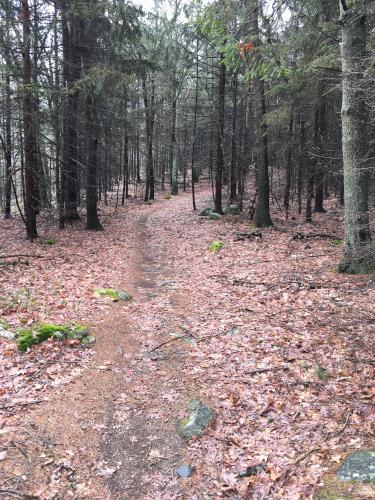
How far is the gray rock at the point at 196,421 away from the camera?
4.88 m

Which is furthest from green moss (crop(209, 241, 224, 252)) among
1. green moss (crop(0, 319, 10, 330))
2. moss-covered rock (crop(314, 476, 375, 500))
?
moss-covered rock (crop(314, 476, 375, 500))

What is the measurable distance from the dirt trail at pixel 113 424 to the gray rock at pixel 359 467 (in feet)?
5.78

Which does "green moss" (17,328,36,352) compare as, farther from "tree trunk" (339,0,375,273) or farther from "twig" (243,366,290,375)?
"tree trunk" (339,0,375,273)

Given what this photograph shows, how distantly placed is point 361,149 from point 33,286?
833 cm

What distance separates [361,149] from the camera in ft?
28.5

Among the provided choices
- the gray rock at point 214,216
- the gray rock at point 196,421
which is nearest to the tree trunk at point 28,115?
the gray rock at point 214,216

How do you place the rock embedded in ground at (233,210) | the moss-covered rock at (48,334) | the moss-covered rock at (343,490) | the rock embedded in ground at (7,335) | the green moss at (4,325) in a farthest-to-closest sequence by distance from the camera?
the rock embedded in ground at (233,210)
the green moss at (4,325)
the rock embedded in ground at (7,335)
the moss-covered rock at (48,334)
the moss-covered rock at (343,490)

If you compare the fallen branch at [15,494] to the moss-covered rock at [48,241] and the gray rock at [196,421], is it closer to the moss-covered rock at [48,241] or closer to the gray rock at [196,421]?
the gray rock at [196,421]

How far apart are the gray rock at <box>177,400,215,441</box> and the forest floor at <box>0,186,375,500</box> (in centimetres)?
10

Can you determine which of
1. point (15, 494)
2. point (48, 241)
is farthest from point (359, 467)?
point (48, 241)

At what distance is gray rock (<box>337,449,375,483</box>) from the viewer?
3.73 meters

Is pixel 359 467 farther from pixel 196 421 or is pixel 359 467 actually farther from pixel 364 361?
pixel 364 361

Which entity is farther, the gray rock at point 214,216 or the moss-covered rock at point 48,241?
the gray rock at point 214,216

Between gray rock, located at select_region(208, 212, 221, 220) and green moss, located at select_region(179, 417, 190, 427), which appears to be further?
gray rock, located at select_region(208, 212, 221, 220)
